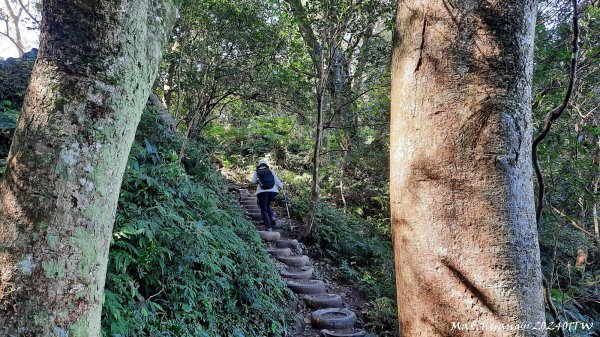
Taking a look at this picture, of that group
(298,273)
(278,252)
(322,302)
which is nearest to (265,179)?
(278,252)

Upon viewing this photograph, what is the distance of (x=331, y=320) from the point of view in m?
5.91

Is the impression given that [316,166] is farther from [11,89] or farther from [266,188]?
[11,89]

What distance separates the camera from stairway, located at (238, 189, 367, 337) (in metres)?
5.93

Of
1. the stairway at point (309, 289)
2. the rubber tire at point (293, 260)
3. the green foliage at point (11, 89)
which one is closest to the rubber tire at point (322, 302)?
the stairway at point (309, 289)

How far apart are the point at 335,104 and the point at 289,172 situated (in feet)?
15.1

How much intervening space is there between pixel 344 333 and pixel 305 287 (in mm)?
1427

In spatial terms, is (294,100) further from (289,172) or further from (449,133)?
(449,133)

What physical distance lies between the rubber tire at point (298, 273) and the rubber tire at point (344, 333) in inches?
68.3

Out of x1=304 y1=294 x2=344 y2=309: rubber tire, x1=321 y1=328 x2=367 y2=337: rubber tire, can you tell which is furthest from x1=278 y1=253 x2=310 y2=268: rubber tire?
x1=321 y1=328 x2=367 y2=337: rubber tire

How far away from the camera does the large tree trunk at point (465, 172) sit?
749 mm

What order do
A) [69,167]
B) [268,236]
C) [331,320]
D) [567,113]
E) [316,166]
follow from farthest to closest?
[316,166]
[268,236]
[567,113]
[331,320]
[69,167]

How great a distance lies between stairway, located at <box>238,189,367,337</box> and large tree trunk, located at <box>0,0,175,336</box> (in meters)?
5.00

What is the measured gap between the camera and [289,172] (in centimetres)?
1462

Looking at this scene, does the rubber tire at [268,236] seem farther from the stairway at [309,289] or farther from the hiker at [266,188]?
the hiker at [266,188]
